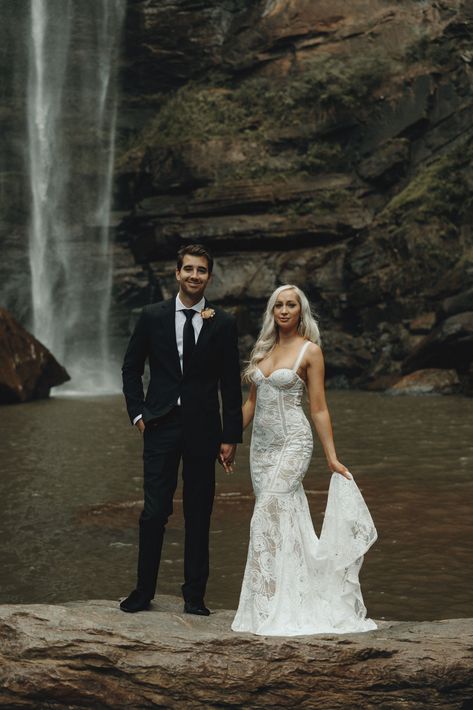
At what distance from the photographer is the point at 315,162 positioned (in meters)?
34.0

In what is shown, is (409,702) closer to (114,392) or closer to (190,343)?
(190,343)

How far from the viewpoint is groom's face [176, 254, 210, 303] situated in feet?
16.1

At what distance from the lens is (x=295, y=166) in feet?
113

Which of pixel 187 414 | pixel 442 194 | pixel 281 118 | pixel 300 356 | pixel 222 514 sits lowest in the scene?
pixel 222 514

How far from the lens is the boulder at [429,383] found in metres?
24.2

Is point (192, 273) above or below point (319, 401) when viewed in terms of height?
above

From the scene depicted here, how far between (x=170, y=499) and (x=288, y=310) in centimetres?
129

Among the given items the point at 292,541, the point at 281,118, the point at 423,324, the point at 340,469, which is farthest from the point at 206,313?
the point at 281,118

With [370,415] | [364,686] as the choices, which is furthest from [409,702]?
[370,415]

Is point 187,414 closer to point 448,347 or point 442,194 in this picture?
→ point 448,347

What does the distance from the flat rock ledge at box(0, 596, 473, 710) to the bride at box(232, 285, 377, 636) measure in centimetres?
30

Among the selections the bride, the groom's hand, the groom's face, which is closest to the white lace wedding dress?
the bride

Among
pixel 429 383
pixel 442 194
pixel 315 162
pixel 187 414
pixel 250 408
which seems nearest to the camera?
pixel 187 414

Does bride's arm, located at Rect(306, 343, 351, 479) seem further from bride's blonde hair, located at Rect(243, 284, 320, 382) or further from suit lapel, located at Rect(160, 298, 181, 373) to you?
suit lapel, located at Rect(160, 298, 181, 373)
